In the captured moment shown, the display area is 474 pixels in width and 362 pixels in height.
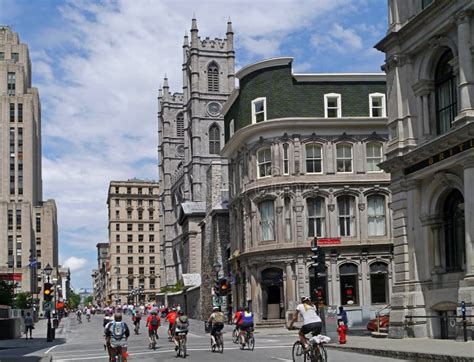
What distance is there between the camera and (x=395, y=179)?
32.4 m

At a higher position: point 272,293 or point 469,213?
point 469,213

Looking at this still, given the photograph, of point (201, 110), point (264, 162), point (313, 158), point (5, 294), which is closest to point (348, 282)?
point (313, 158)

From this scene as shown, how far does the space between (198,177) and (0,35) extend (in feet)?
190

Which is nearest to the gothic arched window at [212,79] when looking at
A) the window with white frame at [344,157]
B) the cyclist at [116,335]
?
the window with white frame at [344,157]

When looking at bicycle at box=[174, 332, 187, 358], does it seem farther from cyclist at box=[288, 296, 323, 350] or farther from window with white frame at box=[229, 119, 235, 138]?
window with white frame at box=[229, 119, 235, 138]

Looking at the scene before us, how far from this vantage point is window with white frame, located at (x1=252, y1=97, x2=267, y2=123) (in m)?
55.8

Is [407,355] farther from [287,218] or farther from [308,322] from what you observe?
[287,218]

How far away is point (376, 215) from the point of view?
54375 millimetres

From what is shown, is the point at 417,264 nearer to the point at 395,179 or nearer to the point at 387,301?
the point at 395,179

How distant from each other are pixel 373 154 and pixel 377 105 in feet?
11.2

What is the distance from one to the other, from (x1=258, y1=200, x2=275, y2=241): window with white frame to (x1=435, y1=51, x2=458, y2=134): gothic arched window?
974 inches

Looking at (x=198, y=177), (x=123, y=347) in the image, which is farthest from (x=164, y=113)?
(x=123, y=347)

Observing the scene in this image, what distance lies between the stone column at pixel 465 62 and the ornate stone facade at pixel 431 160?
3 cm

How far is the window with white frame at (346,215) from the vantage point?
54.1 metres
